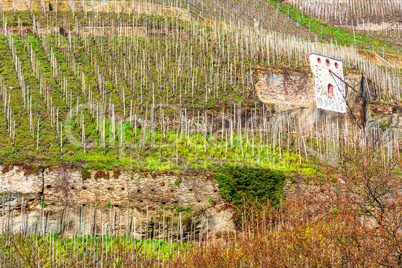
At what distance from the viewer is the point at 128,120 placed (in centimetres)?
2358

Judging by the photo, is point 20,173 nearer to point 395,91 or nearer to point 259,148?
point 259,148

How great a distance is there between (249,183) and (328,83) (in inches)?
511

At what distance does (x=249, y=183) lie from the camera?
20.7m

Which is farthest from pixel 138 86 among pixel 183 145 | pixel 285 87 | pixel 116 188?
pixel 285 87

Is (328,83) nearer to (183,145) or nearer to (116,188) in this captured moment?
(183,145)

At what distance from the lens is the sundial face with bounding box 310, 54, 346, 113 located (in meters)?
28.8

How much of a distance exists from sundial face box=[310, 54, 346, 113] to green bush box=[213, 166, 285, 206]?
977 cm

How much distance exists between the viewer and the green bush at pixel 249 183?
66.1ft

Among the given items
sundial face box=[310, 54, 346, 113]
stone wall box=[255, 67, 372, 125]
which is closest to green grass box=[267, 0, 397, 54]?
sundial face box=[310, 54, 346, 113]

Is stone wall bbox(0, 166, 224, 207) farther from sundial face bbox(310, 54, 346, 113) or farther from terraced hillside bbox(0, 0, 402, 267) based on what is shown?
sundial face bbox(310, 54, 346, 113)

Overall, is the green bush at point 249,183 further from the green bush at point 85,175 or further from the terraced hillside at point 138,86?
the green bush at point 85,175

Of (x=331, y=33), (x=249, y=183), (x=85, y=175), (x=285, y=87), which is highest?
(x=331, y=33)

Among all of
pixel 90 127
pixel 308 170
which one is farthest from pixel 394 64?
pixel 90 127

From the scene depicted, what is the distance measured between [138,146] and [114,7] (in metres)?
17.9
